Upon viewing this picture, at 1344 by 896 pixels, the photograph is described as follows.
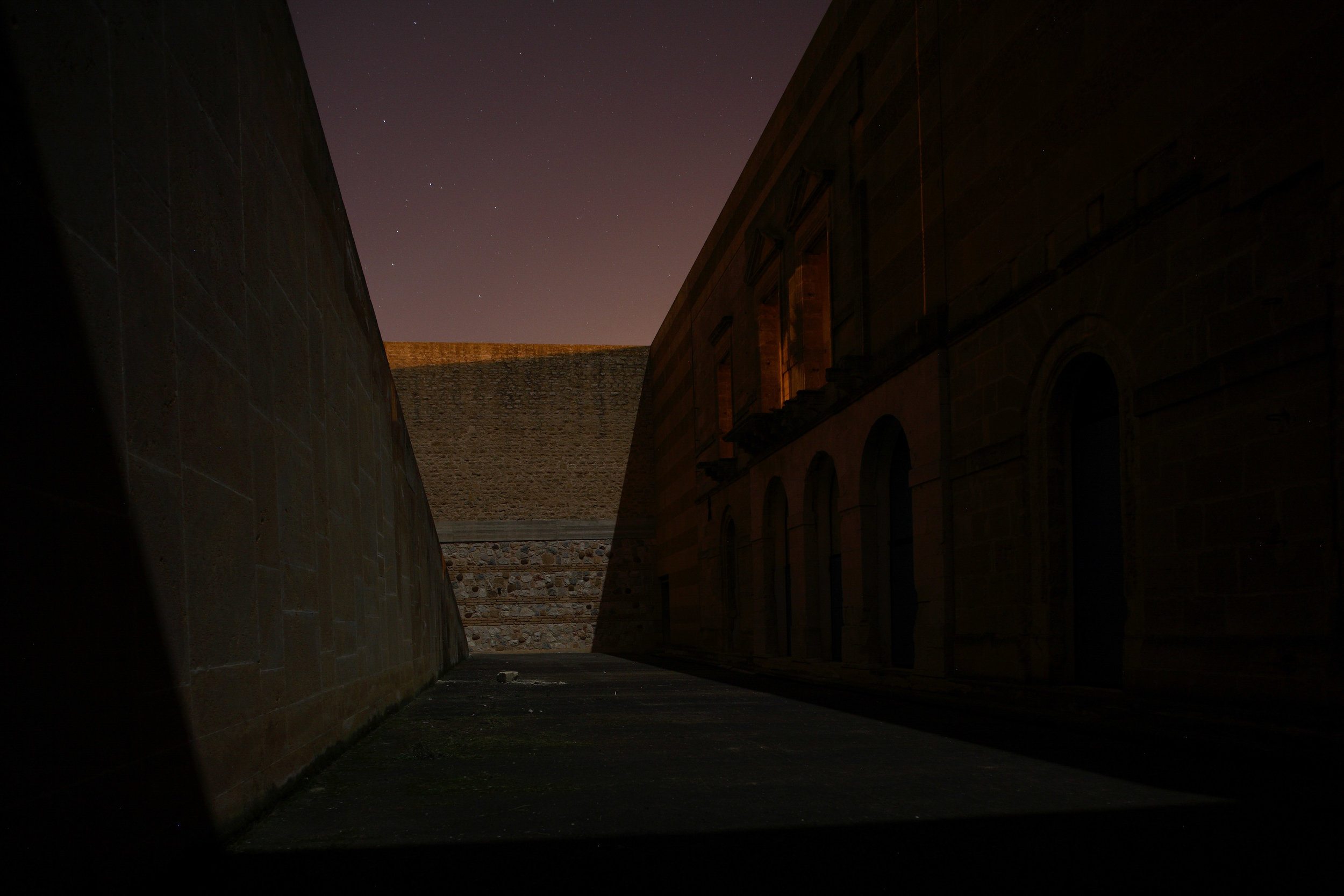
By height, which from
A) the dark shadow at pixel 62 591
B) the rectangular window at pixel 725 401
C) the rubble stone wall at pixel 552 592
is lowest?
the rubble stone wall at pixel 552 592

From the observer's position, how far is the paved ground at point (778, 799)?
3090mm

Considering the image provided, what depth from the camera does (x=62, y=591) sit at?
82.2 inches

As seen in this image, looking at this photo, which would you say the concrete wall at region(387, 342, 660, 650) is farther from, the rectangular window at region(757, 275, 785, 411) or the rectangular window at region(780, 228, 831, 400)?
the rectangular window at region(780, 228, 831, 400)

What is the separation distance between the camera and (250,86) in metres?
3.88

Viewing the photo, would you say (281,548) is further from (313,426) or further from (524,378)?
(524,378)

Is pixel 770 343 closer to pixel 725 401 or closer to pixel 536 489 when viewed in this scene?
pixel 725 401

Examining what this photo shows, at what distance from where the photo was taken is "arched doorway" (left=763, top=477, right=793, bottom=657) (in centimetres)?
1580

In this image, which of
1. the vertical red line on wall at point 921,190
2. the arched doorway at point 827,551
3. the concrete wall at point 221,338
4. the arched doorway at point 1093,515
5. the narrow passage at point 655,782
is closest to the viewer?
the concrete wall at point 221,338

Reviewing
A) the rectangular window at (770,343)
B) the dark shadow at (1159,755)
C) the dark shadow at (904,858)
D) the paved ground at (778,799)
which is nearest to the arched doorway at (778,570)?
the rectangular window at (770,343)

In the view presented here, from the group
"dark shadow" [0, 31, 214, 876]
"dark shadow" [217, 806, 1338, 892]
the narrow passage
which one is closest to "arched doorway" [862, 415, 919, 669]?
the narrow passage

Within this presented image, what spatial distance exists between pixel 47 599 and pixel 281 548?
1989 mm

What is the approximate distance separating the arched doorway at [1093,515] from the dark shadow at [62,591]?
6.55 metres

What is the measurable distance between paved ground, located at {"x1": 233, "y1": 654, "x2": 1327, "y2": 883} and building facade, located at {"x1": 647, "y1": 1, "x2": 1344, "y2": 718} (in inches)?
46.9

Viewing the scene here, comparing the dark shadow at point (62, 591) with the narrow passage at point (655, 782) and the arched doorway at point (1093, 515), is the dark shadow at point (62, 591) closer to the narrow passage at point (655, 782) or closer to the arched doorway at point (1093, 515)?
the narrow passage at point (655, 782)
